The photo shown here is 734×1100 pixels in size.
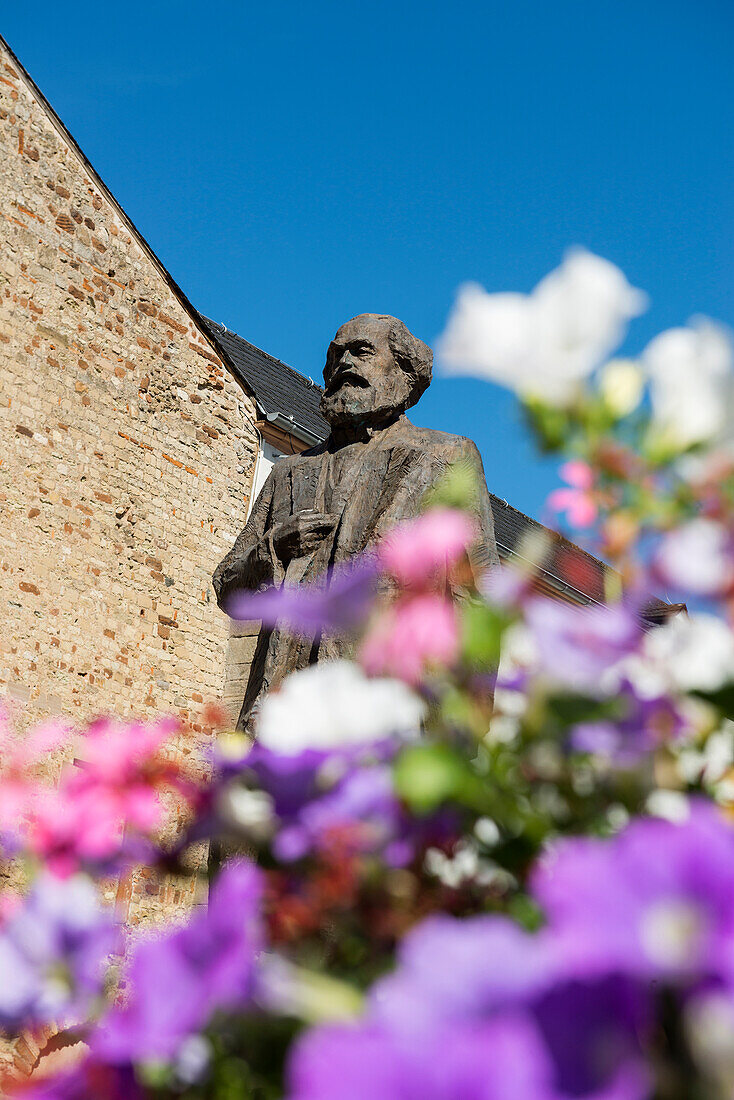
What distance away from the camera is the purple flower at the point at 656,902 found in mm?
333

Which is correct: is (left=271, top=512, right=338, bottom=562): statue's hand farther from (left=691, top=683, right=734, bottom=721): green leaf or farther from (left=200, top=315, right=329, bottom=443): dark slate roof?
(left=200, top=315, right=329, bottom=443): dark slate roof

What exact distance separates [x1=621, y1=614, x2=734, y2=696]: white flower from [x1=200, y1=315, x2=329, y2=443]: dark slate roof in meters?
13.1

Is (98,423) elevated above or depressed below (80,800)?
above

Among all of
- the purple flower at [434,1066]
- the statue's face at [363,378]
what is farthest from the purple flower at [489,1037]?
the statue's face at [363,378]

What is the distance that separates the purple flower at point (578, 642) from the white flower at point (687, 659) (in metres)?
0.03

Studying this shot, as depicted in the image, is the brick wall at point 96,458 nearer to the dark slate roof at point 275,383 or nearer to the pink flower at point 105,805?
the dark slate roof at point 275,383

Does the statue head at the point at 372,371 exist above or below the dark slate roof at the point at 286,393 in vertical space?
below

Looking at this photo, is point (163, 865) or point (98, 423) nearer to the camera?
point (163, 865)

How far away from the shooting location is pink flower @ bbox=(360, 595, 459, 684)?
56 cm

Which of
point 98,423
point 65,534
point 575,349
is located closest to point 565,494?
point 575,349

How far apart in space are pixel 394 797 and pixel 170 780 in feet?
0.59

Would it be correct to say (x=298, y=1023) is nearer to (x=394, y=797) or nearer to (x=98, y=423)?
(x=394, y=797)

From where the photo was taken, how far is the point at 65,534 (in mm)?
9586

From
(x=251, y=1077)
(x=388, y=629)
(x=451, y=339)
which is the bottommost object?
(x=251, y=1077)
